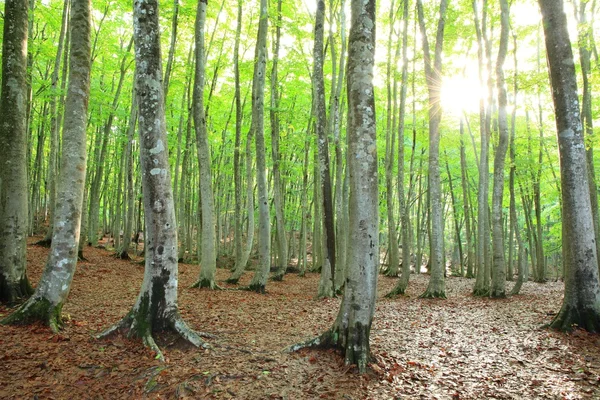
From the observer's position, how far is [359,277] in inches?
171

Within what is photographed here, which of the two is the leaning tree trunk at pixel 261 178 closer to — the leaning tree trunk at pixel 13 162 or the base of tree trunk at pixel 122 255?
the leaning tree trunk at pixel 13 162

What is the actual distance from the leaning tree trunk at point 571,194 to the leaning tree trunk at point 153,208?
6.10 metres

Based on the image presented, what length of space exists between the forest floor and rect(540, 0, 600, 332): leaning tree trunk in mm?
519

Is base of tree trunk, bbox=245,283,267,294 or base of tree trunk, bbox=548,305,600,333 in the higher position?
base of tree trunk, bbox=548,305,600,333

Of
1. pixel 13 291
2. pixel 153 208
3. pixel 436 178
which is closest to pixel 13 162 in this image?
pixel 13 291

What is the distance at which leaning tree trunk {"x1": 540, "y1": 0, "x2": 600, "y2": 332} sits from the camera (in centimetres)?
574

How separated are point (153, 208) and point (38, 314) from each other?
222cm

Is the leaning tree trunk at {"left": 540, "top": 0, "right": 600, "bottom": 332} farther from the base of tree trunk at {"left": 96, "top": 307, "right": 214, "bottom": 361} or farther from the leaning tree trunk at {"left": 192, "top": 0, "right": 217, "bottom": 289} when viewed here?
the leaning tree trunk at {"left": 192, "top": 0, "right": 217, "bottom": 289}

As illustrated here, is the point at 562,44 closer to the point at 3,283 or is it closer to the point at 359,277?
the point at 359,277

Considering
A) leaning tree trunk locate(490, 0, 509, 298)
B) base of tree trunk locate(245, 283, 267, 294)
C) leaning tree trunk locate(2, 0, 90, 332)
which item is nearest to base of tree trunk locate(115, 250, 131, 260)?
base of tree trunk locate(245, 283, 267, 294)

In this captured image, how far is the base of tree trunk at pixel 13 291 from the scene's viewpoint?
18.2 ft

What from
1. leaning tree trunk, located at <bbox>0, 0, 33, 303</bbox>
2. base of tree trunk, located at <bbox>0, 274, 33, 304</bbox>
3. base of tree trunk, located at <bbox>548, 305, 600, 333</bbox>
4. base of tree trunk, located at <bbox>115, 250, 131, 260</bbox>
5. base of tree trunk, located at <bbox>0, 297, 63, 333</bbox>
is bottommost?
base of tree trunk, located at <bbox>548, 305, 600, 333</bbox>

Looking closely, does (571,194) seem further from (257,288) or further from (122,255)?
(122,255)

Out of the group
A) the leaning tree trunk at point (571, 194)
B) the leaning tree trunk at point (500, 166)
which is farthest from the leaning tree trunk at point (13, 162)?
the leaning tree trunk at point (500, 166)
